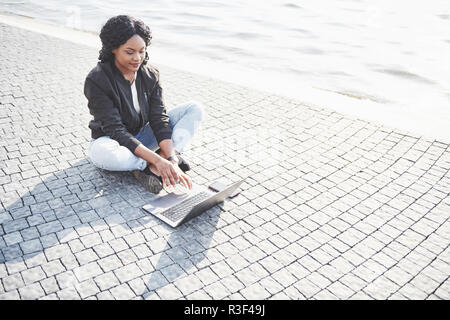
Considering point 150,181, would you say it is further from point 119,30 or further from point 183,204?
point 119,30

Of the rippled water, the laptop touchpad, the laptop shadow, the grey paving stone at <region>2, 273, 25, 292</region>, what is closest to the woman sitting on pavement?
the laptop touchpad

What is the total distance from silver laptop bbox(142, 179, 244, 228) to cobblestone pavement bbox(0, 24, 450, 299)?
87 mm

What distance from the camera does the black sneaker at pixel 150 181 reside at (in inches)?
154

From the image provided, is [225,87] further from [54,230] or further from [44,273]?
[44,273]

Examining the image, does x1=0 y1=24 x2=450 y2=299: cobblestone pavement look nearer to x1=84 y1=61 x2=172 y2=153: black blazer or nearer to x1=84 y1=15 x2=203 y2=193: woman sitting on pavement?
x1=84 y1=15 x2=203 y2=193: woman sitting on pavement

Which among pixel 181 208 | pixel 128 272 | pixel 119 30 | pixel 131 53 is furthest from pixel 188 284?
pixel 119 30

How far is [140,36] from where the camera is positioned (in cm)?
368

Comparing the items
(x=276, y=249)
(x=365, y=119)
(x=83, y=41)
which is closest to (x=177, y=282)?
(x=276, y=249)

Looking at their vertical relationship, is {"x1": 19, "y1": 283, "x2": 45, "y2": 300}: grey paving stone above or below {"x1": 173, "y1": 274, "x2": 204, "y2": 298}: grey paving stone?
below

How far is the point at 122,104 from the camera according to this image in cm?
394

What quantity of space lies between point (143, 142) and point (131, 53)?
1076 millimetres

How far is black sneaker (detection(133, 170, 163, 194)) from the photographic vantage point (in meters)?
3.91

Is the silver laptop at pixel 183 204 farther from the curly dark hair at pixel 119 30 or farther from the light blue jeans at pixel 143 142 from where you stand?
the curly dark hair at pixel 119 30

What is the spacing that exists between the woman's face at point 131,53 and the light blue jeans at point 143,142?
76 centimetres
